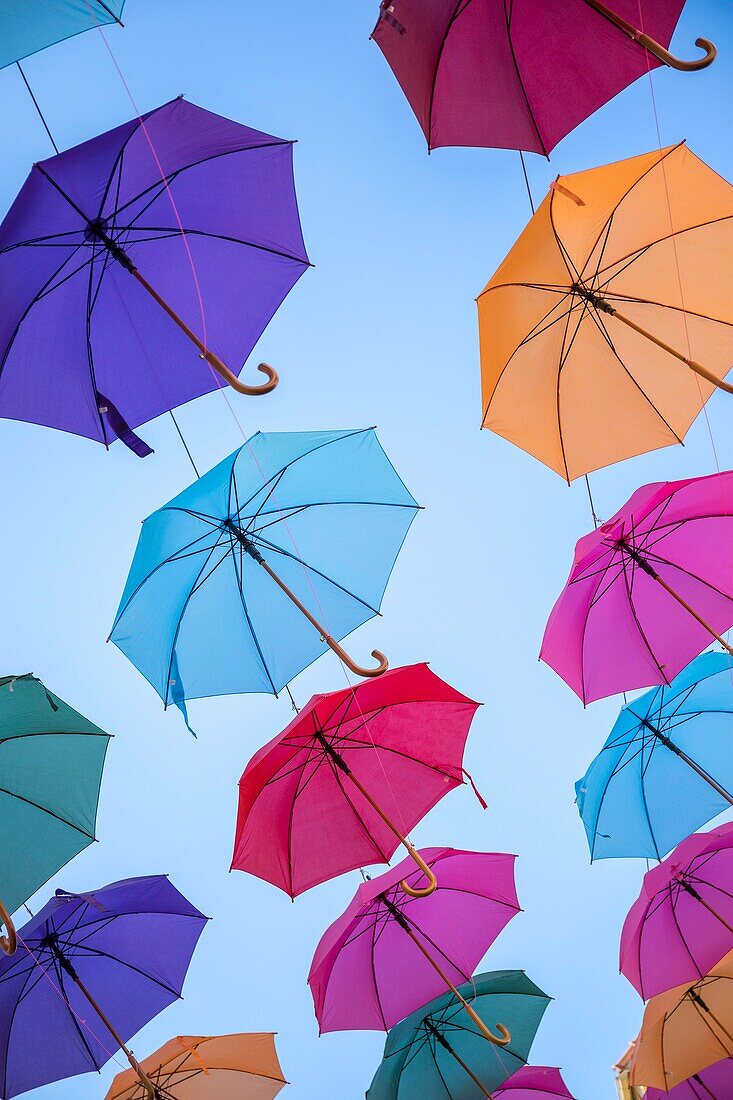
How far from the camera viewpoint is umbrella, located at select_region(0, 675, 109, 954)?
5.82 metres

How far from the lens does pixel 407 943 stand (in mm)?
6793

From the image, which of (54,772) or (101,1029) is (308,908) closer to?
(101,1029)

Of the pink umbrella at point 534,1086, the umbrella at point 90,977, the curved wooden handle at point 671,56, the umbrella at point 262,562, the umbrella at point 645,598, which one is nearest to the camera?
the curved wooden handle at point 671,56

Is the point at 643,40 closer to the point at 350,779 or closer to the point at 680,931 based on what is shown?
the point at 350,779

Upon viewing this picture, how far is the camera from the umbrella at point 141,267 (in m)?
4.61

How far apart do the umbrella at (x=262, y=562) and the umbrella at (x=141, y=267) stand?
1.90 feet

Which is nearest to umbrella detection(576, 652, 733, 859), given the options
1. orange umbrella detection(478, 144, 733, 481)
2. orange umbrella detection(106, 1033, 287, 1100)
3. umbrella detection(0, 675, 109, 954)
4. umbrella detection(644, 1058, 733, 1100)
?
umbrella detection(644, 1058, 733, 1100)

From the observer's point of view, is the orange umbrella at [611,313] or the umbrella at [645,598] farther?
the umbrella at [645,598]

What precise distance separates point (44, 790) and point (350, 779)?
1.81 meters

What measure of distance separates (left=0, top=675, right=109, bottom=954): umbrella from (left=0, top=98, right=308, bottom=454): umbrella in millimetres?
1714

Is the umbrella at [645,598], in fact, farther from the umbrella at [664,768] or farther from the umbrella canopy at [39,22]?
the umbrella canopy at [39,22]

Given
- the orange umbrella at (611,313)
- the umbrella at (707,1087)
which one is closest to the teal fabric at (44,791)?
the orange umbrella at (611,313)

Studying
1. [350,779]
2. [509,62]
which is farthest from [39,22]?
[350,779]

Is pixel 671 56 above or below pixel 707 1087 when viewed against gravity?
above
